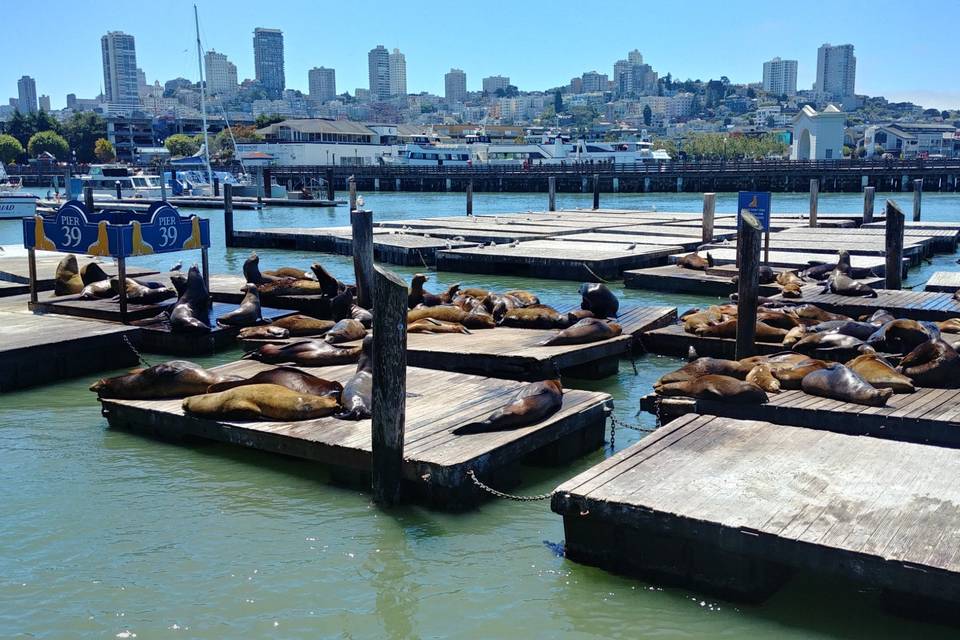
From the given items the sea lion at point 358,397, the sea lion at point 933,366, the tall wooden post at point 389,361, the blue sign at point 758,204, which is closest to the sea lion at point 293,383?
the sea lion at point 358,397

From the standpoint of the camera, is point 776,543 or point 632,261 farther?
point 632,261

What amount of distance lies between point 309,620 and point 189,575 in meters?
0.88

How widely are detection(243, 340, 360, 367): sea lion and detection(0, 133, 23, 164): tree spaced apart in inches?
3662

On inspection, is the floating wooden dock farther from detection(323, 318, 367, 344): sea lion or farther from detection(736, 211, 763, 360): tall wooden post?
detection(323, 318, 367, 344): sea lion

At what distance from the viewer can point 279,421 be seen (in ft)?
22.8

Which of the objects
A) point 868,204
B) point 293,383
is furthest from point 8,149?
point 293,383

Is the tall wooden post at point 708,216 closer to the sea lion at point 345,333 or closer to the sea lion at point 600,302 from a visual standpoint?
the sea lion at point 600,302

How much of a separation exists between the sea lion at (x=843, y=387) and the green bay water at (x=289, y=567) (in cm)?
150

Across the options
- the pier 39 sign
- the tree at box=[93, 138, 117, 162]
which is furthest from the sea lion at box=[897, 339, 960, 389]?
the tree at box=[93, 138, 117, 162]

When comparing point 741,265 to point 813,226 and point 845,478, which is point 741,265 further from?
point 813,226

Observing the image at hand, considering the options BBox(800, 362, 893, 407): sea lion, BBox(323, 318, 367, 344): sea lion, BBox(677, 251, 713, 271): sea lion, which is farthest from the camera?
BBox(677, 251, 713, 271): sea lion

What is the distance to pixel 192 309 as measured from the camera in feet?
37.3

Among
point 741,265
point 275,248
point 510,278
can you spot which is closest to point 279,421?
point 741,265

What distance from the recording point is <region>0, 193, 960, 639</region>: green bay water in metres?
4.80
